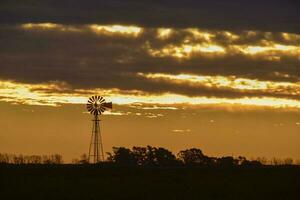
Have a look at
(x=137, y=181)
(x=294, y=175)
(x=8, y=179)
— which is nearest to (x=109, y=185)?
(x=137, y=181)

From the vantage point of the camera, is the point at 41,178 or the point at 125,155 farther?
the point at 125,155

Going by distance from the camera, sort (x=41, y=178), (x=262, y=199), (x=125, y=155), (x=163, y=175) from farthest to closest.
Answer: (x=125, y=155) < (x=163, y=175) < (x=41, y=178) < (x=262, y=199)

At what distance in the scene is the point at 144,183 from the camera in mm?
49938

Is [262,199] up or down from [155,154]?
down

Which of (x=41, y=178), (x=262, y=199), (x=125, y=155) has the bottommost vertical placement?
(x=262, y=199)

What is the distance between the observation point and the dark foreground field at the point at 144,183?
1745 inches

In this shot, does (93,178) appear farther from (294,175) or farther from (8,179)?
(294,175)


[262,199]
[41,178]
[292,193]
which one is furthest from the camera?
[41,178]

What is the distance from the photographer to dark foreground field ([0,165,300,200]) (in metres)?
44.3

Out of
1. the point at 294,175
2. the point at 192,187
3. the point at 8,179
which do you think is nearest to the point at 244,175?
the point at 294,175

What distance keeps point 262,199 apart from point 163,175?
11768 millimetres

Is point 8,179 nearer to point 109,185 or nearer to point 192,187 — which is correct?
point 109,185

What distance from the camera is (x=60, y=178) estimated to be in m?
51.7

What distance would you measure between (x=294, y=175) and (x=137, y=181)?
12179 mm
